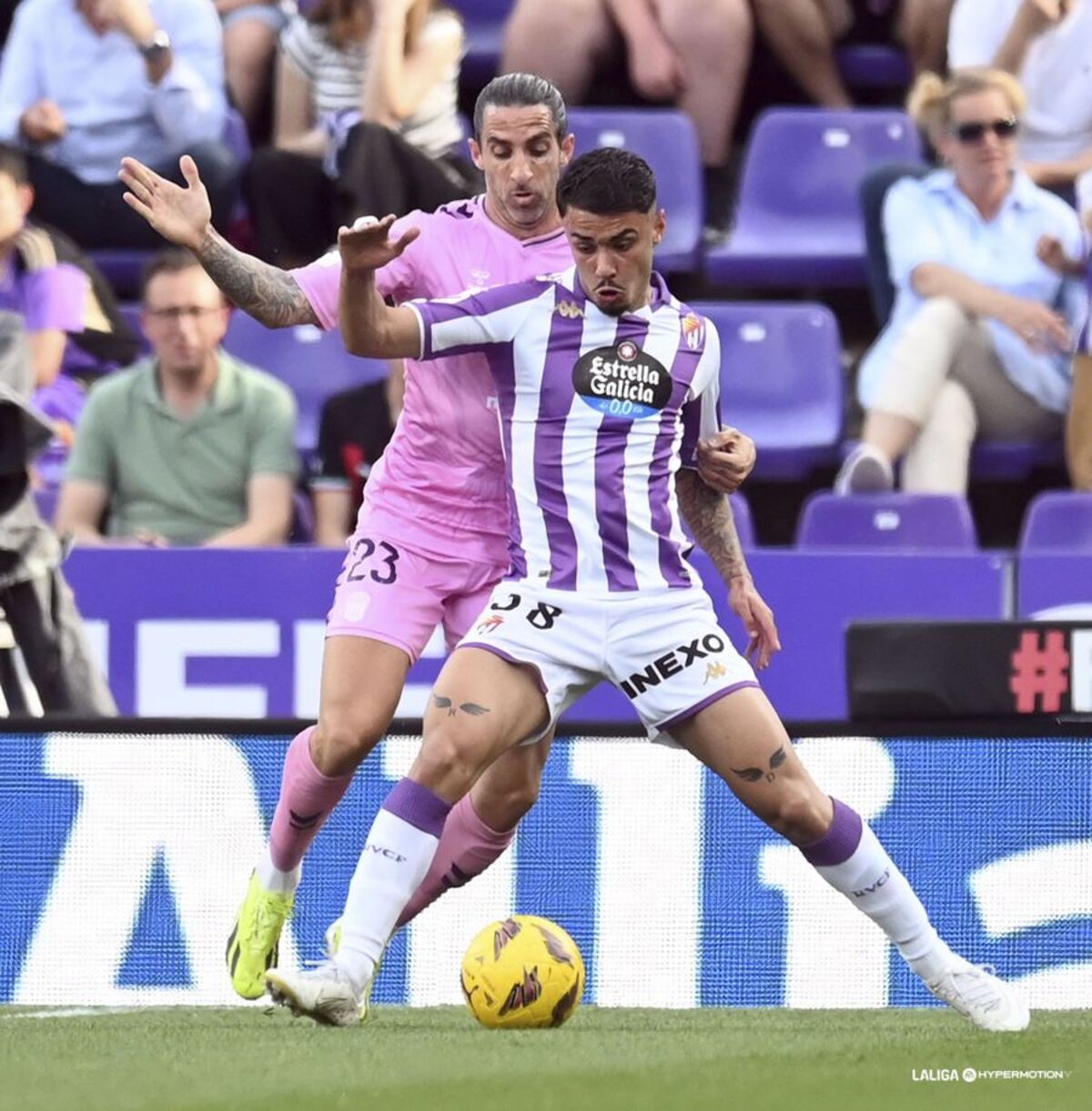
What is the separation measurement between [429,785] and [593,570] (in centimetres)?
57

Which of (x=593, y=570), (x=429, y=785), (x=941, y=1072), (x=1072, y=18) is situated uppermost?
(x=1072, y=18)

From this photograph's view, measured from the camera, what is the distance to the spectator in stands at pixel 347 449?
8.56 m

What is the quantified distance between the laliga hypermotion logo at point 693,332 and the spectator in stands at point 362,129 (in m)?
4.18

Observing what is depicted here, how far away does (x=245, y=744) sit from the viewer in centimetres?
633

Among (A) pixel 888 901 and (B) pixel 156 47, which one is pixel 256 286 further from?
(B) pixel 156 47

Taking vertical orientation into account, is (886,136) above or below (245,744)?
above

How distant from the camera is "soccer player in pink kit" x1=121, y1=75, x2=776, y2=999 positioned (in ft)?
18.4

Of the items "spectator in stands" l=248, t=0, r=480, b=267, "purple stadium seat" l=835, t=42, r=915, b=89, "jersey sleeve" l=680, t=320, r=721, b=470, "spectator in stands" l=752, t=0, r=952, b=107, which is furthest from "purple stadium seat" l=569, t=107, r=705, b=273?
"jersey sleeve" l=680, t=320, r=721, b=470

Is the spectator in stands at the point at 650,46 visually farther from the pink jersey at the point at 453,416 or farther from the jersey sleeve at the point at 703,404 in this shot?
the jersey sleeve at the point at 703,404

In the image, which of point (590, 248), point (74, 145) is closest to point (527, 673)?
point (590, 248)

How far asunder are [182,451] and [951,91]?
320cm

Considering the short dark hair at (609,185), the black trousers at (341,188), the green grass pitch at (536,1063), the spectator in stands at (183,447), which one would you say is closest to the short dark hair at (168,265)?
the spectator in stands at (183,447)

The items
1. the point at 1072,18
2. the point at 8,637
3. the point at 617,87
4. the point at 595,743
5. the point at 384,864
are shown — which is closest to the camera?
the point at 384,864

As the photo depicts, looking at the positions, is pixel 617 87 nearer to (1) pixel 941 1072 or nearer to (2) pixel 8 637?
(2) pixel 8 637
